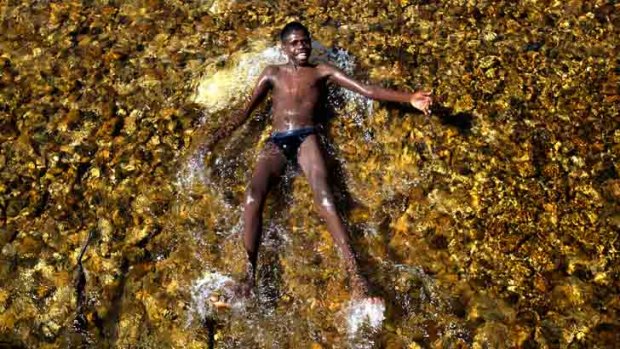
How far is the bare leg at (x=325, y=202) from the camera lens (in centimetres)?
513

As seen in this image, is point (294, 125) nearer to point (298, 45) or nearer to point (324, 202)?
point (298, 45)

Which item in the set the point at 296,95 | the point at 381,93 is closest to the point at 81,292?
the point at 296,95

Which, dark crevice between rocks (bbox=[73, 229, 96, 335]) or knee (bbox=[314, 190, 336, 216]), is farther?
knee (bbox=[314, 190, 336, 216])

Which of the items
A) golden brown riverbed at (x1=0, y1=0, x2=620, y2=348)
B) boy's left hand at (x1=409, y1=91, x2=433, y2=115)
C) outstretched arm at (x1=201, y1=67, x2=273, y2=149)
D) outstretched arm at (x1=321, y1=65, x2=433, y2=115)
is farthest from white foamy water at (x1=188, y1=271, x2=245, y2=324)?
boy's left hand at (x1=409, y1=91, x2=433, y2=115)

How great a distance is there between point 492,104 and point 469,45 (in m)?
1.04

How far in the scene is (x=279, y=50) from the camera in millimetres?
7227

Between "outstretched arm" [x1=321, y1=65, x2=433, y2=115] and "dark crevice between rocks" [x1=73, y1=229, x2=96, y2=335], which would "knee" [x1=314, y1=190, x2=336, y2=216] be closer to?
"outstretched arm" [x1=321, y1=65, x2=433, y2=115]

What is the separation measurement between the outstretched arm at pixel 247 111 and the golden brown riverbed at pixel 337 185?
0.31 meters

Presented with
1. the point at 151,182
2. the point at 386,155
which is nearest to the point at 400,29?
the point at 386,155

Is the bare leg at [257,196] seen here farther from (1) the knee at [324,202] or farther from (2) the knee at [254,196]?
(1) the knee at [324,202]

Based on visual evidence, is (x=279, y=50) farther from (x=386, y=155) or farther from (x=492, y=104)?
(x=492, y=104)

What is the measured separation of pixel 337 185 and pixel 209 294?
1734 millimetres

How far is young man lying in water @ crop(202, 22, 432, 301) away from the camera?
17.8 ft

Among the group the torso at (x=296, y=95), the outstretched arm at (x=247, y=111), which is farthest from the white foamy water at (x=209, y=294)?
the torso at (x=296, y=95)
